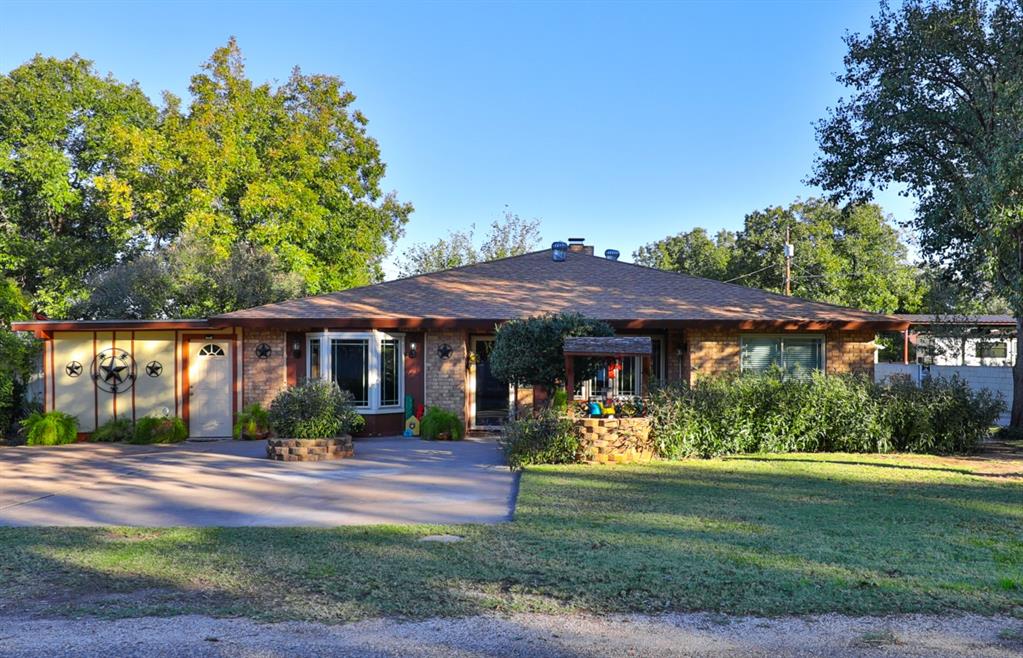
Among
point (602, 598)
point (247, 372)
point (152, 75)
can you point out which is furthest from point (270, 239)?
point (602, 598)

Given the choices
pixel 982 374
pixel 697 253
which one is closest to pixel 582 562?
pixel 982 374

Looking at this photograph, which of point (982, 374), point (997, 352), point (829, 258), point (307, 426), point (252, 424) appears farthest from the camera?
point (829, 258)

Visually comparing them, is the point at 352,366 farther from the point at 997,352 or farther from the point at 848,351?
the point at 997,352

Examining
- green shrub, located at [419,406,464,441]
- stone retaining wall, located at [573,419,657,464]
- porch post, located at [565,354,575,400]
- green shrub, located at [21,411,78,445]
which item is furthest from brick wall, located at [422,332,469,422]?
green shrub, located at [21,411,78,445]

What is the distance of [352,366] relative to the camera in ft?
56.1

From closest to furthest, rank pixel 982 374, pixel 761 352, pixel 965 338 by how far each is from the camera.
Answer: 1. pixel 761 352
2. pixel 965 338
3. pixel 982 374

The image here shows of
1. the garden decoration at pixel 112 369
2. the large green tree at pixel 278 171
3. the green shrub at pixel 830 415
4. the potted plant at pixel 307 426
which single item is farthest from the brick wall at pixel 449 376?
the large green tree at pixel 278 171

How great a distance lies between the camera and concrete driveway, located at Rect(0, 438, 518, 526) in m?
8.30

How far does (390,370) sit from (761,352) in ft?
25.3

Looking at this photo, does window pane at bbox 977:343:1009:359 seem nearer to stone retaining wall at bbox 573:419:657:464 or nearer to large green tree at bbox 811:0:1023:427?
large green tree at bbox 811:0:1023:427

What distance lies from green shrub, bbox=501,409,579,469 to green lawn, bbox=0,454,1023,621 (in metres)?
2.99

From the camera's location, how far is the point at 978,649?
172 inches

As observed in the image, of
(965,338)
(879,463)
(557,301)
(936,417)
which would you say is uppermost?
(557,301)

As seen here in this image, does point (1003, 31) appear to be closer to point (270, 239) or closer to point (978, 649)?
point (978, 649)
